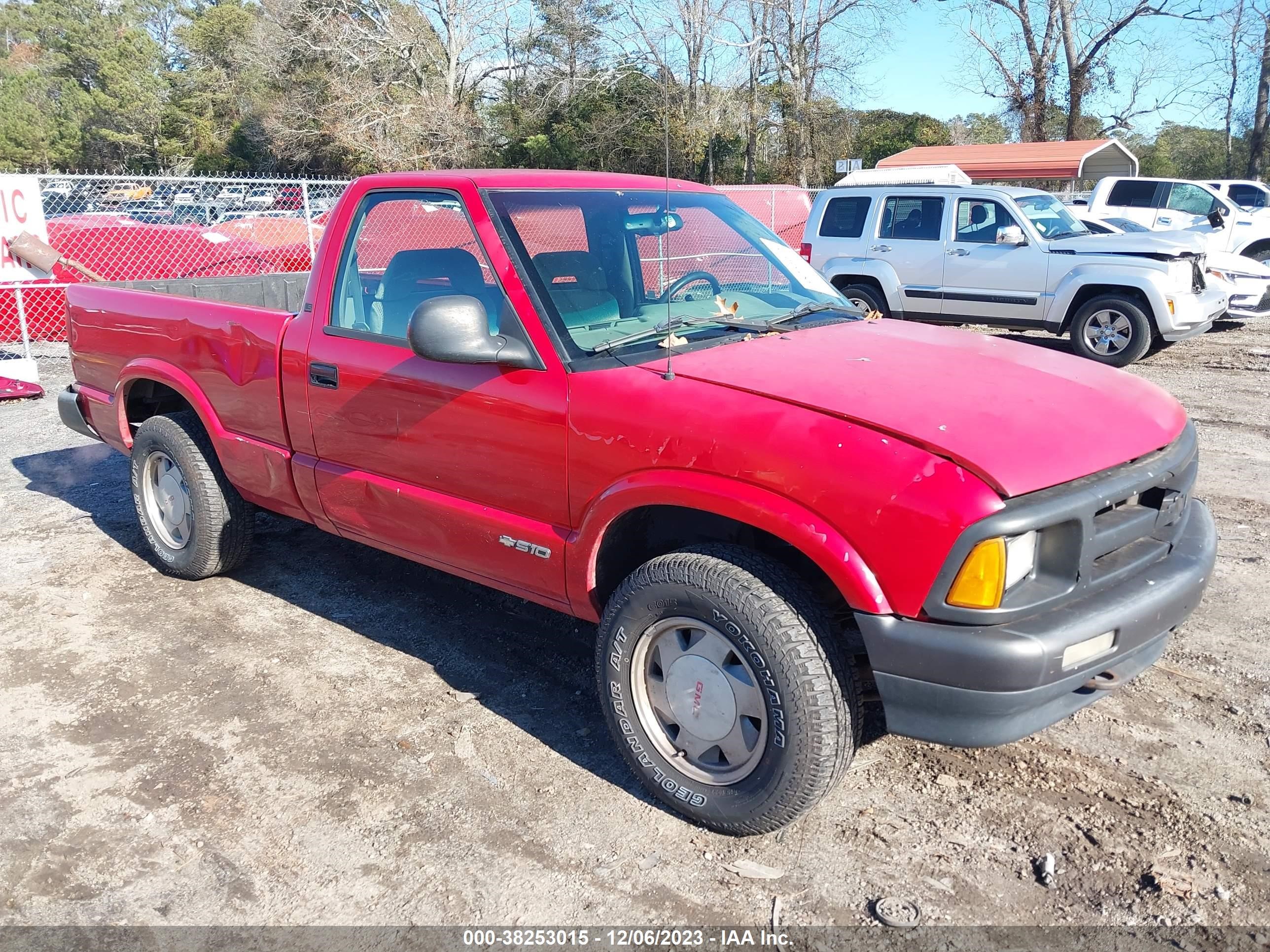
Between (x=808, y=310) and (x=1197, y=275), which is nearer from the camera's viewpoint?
(x=808, y=310)

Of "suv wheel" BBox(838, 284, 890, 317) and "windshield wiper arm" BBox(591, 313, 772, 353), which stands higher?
"windshield wiper arm" BBox(591, 313, 772, 353)

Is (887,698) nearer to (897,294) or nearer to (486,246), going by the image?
(486,246)

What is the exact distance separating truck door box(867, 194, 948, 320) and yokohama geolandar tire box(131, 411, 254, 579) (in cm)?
872

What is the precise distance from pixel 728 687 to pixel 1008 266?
934cm

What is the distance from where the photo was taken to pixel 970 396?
110 inches

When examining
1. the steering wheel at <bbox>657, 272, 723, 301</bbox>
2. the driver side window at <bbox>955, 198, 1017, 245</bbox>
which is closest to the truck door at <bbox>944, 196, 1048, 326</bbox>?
the driver side window at <bbox>955, 198, 1017, 245</bbox>

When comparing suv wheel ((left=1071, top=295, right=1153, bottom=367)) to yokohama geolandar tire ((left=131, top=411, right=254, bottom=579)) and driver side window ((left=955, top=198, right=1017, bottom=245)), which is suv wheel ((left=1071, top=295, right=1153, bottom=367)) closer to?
driver side window ((left=955, top=198, right=1017, bottom=245))

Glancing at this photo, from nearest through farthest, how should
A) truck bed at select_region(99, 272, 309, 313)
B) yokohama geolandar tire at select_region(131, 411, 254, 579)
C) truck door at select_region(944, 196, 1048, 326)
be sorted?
1. yokohama geolandar tire at select_region(131, 411, 254, 579)
2. truck bed at select_region(99, 272, 309, 313)
3. truck door at select_region(944, 196, 1048, 326)

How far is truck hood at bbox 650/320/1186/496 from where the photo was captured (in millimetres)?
2512

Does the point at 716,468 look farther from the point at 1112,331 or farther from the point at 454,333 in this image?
the point at 1112,331

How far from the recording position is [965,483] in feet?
7.80

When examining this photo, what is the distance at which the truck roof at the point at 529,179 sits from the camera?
11.7 ft

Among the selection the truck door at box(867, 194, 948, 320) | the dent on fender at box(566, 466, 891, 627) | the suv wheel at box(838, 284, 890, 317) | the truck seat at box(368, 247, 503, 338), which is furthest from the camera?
the suv wheel at box(838, 284, 890, 317)

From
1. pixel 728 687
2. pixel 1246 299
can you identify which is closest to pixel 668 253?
pixel 728 687
